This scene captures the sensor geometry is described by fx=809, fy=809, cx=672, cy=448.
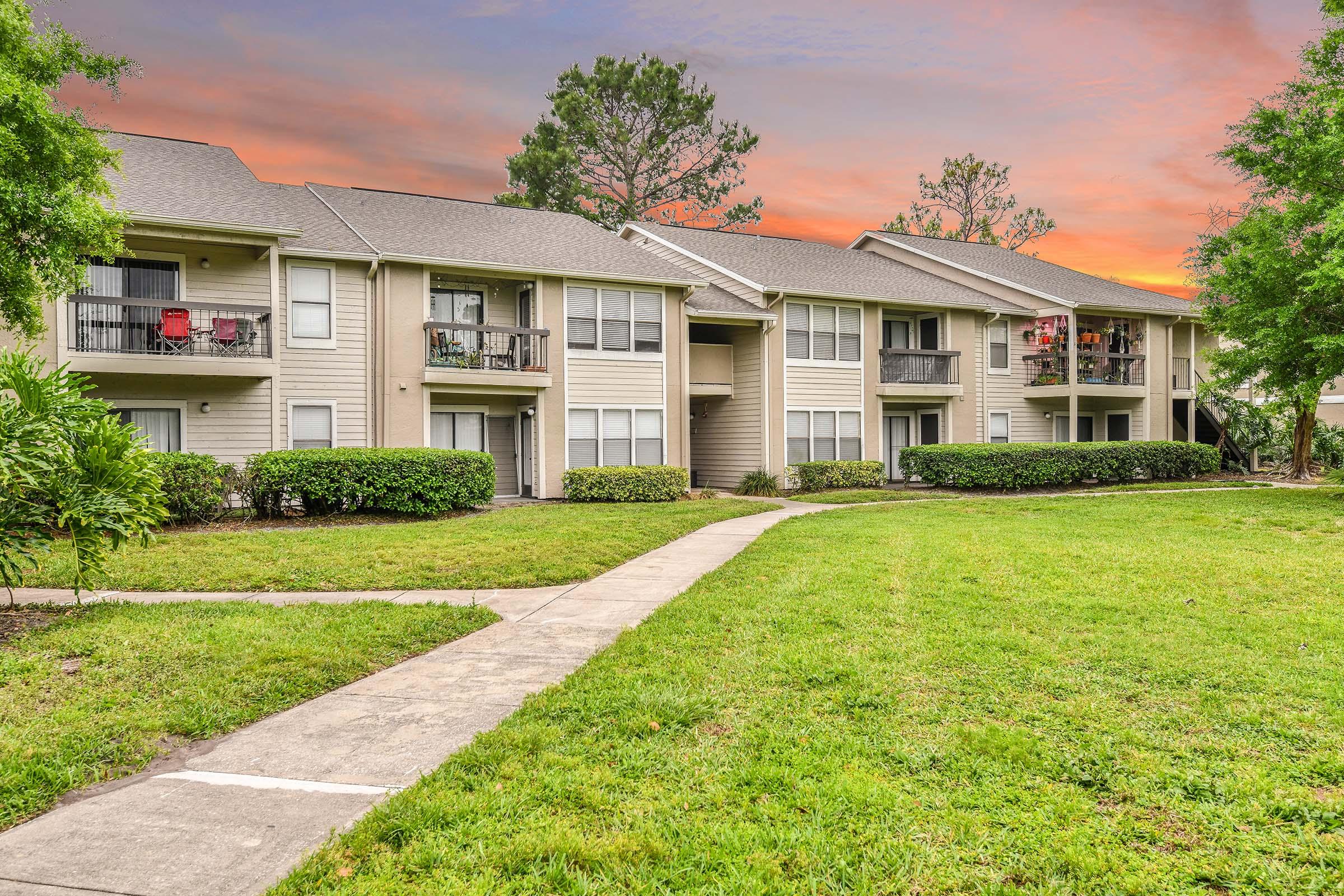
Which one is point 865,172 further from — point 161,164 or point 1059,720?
point 1059,720

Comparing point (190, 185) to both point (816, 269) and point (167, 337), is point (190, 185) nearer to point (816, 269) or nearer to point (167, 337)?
point (167, 337)

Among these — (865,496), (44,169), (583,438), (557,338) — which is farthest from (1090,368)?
(44,169)

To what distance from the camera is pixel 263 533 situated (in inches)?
456

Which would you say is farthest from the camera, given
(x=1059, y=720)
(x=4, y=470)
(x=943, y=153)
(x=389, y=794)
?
(x=943, y=153)

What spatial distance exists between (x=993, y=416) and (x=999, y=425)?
402 millimetres

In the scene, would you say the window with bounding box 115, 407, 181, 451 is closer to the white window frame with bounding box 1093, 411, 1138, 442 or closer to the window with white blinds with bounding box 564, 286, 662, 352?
the window with white blinds with bounding box 564, 286, 662, 352

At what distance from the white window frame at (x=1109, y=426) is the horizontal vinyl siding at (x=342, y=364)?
2321 centimetres

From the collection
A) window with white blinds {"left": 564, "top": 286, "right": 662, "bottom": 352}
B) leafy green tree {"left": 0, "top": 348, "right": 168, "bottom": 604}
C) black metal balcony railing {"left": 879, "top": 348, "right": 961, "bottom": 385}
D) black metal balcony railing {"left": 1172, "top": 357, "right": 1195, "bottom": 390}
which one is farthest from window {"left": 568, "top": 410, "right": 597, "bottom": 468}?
black metal balcony railing {"left": 1172, "top": 357, "right": 1195, "bottom": 390}

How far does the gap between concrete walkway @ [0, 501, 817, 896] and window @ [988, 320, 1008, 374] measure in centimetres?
2202

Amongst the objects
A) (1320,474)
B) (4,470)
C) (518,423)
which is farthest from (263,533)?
(1320,474)

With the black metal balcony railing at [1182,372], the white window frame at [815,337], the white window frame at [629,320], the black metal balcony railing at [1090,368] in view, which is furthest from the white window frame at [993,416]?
the white window frame at [629,320]

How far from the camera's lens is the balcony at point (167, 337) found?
14.6 metres

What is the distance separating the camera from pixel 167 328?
15.2m

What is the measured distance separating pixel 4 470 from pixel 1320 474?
31.0 metres
